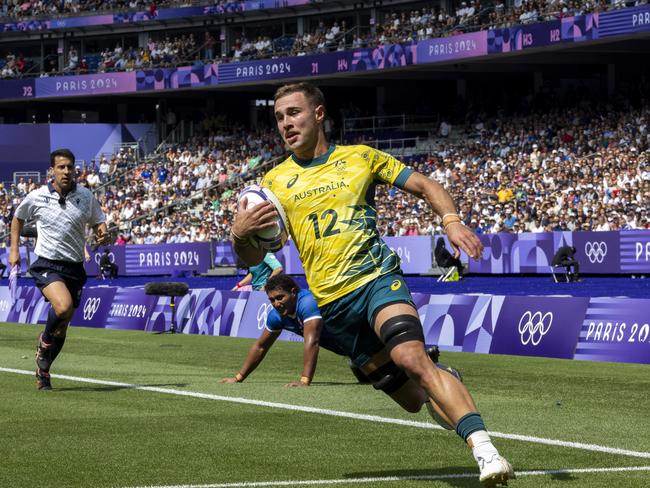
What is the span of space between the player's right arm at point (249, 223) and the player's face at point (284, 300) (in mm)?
5940

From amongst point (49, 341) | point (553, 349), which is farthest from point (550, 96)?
point (49, 341)

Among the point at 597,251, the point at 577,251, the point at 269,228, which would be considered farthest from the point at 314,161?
the point at 577,251

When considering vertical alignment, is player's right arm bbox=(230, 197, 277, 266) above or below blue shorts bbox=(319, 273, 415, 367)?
above

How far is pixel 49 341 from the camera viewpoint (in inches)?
530

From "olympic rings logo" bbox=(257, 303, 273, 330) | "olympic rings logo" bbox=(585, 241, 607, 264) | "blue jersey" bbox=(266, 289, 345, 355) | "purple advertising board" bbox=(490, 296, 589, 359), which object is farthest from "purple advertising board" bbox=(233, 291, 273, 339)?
"olympic rings logo" bbox=(585, 241, 607, 264)

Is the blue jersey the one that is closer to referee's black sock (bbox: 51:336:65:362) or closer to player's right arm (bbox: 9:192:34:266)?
referee's black sock (bbox: 51:336:65:362)

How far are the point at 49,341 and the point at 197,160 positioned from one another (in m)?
46.9

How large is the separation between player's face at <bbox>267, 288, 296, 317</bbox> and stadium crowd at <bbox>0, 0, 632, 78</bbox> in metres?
33.4

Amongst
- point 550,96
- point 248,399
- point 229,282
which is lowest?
point 229,282

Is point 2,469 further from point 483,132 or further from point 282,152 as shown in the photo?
point 282,152

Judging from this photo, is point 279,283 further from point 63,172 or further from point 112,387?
point 63,172

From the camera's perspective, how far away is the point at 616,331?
55.8 ft

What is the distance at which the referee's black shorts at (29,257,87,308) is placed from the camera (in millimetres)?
13312

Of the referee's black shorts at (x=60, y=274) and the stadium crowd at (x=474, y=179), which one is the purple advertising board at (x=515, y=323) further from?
the stadium crowd at (x=474, y=179)
